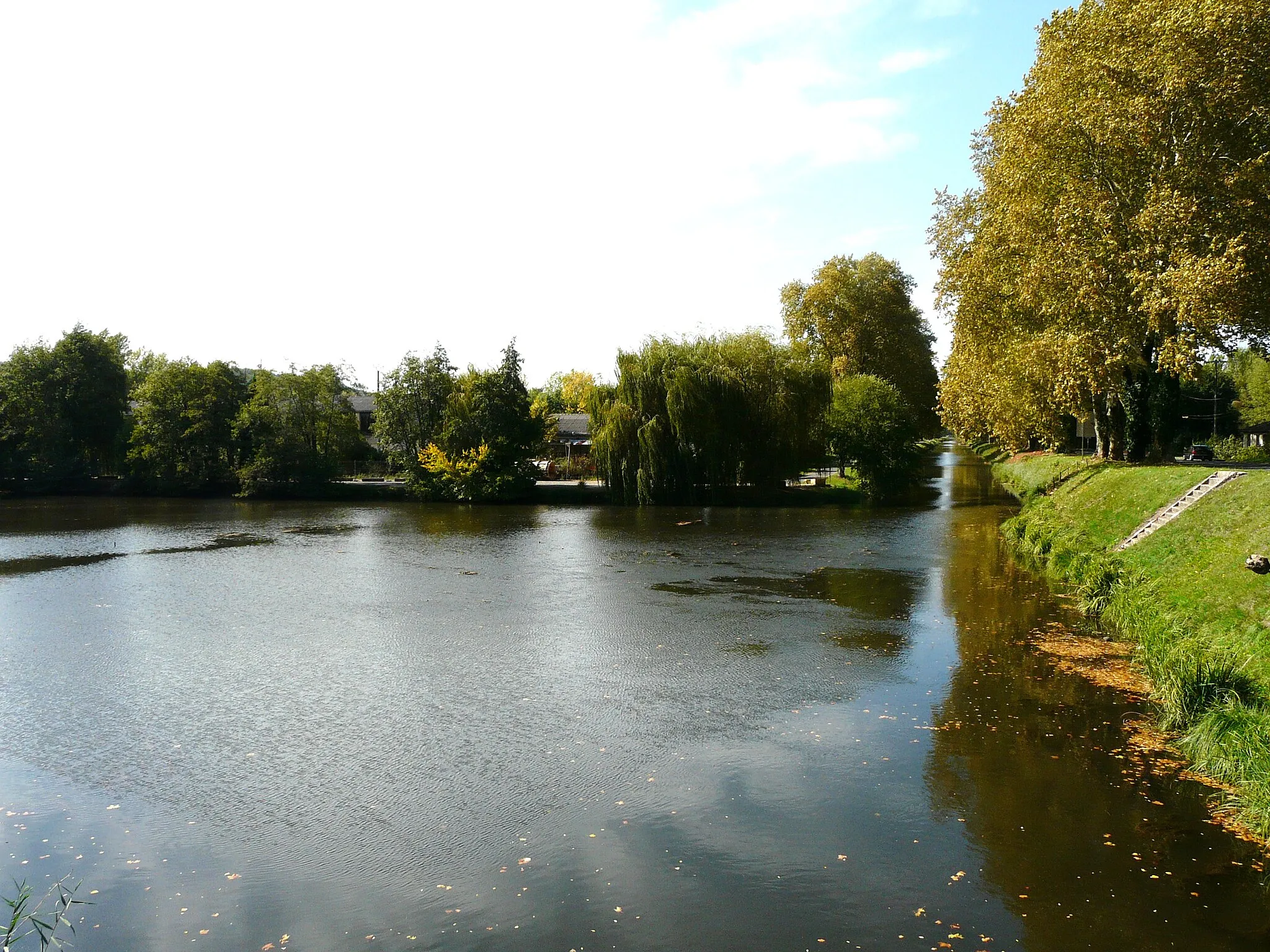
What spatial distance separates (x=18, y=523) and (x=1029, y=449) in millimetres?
55738

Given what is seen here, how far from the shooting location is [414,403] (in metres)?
52.1

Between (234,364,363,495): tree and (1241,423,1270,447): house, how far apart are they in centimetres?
6227

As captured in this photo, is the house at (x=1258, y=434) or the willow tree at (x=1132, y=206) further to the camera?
the house at (x=1258, y=434)

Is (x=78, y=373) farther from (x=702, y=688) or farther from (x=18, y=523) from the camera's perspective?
(x=702, y=688)

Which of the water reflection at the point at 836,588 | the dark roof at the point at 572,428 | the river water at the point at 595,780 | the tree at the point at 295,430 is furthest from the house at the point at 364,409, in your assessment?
the water reflection at the point at 836,588

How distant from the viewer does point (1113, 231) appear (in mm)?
23984

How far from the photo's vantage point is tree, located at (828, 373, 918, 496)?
4275 centimetres

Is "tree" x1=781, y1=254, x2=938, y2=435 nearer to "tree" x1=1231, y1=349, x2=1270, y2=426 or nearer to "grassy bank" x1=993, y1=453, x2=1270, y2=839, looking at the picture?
"tree" x1=1231, y1=349, x2=1270, y2=426

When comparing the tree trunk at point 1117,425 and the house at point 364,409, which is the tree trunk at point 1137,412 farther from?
the house at point 364,409

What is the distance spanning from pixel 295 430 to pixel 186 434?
19.9ft

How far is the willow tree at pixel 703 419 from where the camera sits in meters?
41.6

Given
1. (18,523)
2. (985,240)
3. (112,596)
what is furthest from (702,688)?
(18,523)

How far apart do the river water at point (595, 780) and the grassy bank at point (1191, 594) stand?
682 millimetres

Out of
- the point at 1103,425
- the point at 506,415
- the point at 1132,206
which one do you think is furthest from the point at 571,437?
the point at 1132,206
